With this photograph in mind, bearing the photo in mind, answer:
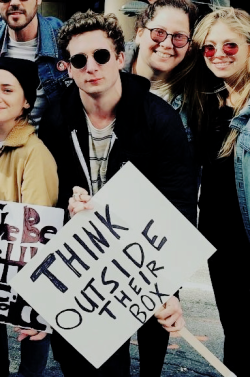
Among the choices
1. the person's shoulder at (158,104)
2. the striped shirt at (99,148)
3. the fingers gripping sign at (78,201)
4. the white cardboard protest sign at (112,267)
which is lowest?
the white cardboard protest sign at (112,267)

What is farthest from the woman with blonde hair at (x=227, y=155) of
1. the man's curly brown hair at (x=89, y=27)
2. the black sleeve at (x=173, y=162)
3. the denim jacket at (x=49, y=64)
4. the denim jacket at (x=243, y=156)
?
the denim jacket at (x=49, y=64)

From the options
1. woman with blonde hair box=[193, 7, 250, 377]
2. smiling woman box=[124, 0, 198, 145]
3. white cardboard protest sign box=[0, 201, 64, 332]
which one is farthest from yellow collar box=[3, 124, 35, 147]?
woman with blonde hair box=[193, 7, 250, 377]

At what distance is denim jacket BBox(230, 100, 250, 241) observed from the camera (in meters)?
2.84

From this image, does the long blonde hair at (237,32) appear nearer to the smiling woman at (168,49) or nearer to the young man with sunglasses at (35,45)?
the smiling woman at (168,49)

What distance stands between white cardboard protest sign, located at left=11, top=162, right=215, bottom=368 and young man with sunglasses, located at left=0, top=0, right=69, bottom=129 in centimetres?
76

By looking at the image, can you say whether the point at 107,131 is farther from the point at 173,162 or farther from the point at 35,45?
the point at 35,45

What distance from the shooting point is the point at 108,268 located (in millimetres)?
2426

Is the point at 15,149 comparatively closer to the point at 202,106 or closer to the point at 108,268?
the point at 108,268

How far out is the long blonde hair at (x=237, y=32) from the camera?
9.53 ft

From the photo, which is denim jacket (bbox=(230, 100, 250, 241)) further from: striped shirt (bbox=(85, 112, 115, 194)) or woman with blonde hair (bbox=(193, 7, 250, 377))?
striped shirt (bbox=(85, 112, 115, 194))

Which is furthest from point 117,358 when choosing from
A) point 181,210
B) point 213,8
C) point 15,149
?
point 213,8

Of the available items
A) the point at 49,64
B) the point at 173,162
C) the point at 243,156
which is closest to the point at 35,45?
the point at 49,64

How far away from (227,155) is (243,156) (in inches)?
3.3

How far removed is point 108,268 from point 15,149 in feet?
2.06
